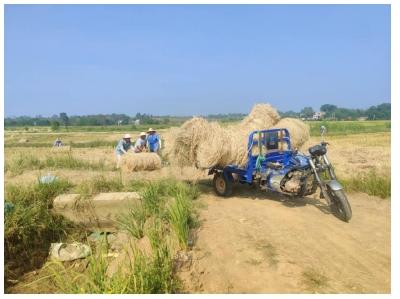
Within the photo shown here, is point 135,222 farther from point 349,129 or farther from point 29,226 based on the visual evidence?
point 349,129

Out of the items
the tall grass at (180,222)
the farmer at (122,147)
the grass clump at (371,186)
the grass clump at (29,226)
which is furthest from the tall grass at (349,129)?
the tall grass at (180,222)

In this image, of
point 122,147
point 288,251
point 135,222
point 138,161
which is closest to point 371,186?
point 288,251

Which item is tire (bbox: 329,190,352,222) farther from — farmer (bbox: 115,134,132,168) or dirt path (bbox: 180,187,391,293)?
farmer (bbox: 115,134,132,168)

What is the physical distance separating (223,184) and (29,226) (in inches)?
143

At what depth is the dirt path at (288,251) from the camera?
400cm

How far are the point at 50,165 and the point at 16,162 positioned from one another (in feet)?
4.39

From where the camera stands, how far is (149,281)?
3635mm

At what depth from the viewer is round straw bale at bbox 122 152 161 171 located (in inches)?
435

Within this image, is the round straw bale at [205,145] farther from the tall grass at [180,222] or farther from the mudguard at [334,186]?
the tall grass at [180,222]

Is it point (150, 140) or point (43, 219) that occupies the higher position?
point (150, 140)

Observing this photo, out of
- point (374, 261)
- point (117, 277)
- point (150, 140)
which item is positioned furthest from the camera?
point (150, 140)

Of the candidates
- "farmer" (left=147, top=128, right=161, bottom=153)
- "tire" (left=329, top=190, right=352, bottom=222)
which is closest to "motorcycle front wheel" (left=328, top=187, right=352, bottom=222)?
"tire" (left=329, top=190, right=352, bottom=222)

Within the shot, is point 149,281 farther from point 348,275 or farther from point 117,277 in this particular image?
point 348,275
